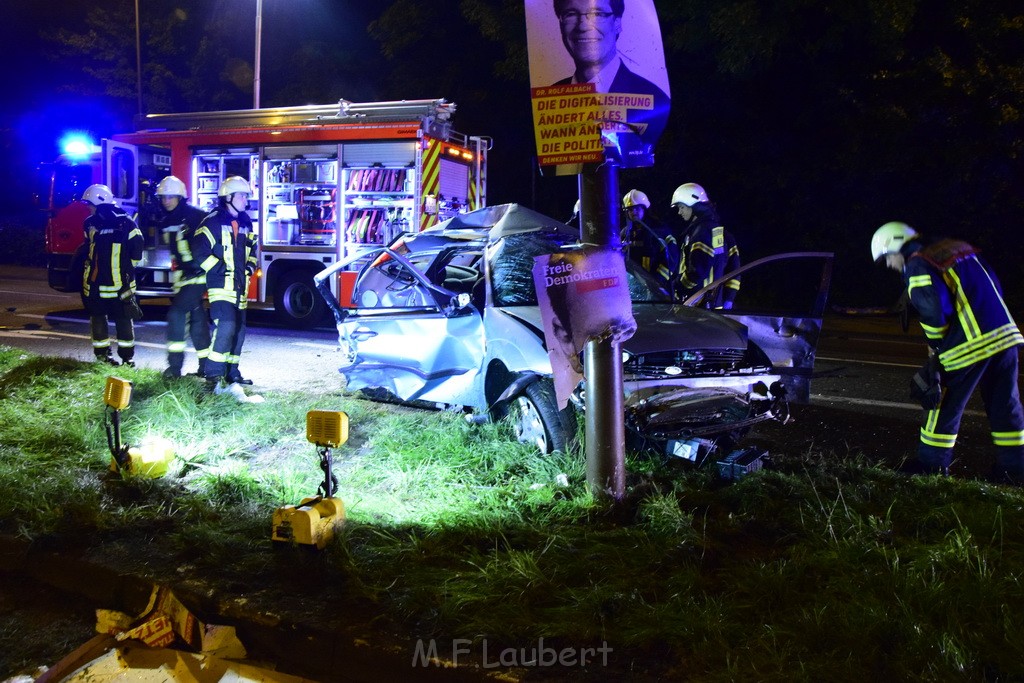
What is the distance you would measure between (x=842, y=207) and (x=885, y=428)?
10.9m

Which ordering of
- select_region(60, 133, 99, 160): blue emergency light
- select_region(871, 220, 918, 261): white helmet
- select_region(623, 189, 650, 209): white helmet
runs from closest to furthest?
select_region(871, 220, 918, 261): white helmet < select_region(623, 189, 650, 209): white helmet < select_region(60, 133, 99, 160): blue emergency light

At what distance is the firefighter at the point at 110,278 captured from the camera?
8.43 m

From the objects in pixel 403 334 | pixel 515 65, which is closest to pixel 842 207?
pixel 515 65

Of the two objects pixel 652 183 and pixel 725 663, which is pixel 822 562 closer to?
pixel 725 663

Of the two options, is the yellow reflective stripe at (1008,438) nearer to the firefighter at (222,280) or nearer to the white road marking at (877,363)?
the white road marking at (877,363)

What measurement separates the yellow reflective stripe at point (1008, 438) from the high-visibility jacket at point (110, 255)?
7554 millimetres

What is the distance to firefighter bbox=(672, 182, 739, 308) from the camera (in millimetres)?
7523

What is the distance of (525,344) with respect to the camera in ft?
16.6

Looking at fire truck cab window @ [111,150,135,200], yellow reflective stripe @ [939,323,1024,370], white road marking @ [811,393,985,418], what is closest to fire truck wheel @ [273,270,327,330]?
fire truck cab window @ [111,150,135,200]

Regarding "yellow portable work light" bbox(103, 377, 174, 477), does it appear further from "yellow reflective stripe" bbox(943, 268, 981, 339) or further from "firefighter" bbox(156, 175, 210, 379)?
"yellow reflective stripe" bbox(943, 268, 981, 339)

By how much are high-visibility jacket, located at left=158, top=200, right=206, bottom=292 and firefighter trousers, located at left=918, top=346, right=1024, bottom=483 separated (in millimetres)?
5913

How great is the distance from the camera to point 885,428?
21.1ft

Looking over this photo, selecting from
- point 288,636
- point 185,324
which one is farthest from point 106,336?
point 288,636

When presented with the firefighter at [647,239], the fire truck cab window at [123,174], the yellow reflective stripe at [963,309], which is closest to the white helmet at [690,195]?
the firefighter at [647,239]
